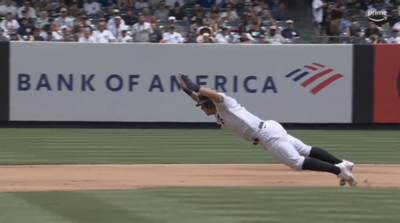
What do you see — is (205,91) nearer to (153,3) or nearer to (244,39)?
(244,39)

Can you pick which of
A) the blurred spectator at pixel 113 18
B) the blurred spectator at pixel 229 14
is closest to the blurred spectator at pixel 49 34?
the blurred spectator at pixel 113 18

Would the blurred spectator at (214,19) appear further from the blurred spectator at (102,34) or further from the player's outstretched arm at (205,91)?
the player's outstretched arm at (205,91)

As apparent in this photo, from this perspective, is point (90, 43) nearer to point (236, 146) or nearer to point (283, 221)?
point (236, 146)

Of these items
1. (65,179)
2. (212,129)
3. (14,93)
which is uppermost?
(65,179)

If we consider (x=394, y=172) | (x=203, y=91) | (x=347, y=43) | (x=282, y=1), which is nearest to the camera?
(x=203, y=91)

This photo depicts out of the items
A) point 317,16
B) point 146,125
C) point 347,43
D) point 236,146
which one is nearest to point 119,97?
point 146,125

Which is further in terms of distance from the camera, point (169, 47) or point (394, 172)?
point (169, 47)
